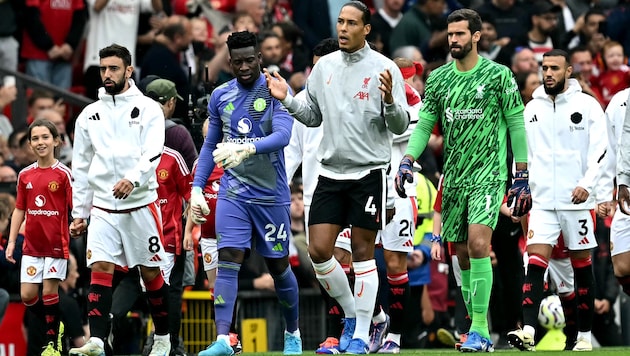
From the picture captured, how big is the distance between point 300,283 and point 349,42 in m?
6.92

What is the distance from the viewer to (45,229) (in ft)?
52.8

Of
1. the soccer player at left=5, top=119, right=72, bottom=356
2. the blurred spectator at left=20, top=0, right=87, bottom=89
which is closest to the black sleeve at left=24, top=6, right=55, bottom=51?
the blurred spectator at left=20, top=0, right=87, bottom=89

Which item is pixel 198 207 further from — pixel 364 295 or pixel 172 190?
pixel 172 190

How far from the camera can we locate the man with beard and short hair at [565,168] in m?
16.2

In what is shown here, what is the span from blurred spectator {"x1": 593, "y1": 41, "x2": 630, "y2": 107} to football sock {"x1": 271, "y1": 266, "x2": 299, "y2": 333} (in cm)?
981

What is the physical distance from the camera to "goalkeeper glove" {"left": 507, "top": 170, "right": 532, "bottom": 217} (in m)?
14.3

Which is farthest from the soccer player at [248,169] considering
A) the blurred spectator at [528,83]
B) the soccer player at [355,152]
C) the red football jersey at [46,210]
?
the blurred spectator at [528,83]

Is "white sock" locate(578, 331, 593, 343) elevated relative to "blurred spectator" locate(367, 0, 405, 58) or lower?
lower

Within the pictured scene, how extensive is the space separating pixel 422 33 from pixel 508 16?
1582 mm

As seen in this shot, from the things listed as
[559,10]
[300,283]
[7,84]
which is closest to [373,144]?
[300,283]

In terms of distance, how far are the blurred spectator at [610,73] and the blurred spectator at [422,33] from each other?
7.62 ft

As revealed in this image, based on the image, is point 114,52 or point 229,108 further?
point 114,52

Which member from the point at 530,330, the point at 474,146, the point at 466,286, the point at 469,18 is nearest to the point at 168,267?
the point at 466,286

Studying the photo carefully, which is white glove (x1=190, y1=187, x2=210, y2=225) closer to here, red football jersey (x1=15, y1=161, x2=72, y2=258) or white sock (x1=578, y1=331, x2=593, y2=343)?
red football jersey (x1=15, y1=161, x2=72, y2=258)
